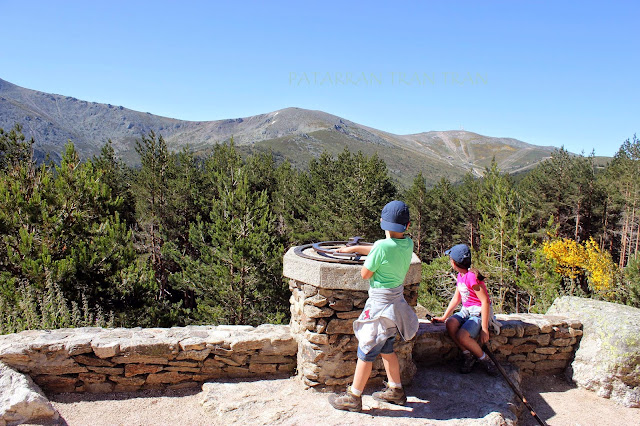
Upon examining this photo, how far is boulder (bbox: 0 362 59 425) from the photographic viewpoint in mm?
3398

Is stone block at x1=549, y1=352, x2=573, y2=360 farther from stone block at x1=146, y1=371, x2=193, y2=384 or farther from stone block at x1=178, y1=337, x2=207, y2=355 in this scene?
stone block at x1=146, y1=371, x2=193, y2=384

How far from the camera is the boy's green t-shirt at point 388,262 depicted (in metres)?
3.47

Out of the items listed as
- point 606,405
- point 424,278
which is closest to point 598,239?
point 424,278

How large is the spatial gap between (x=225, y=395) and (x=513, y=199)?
66.4 ft

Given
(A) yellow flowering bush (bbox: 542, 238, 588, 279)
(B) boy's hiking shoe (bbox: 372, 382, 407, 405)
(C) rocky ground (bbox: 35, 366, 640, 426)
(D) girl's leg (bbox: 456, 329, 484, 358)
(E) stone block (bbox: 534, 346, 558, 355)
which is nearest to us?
(C) rocky ground (bbox: 35, 366, 640, 426)

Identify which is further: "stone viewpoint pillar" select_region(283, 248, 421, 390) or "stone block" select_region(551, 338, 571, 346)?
"stone block" select_region(551, 338, 571, 346)

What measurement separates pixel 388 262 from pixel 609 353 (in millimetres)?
3451

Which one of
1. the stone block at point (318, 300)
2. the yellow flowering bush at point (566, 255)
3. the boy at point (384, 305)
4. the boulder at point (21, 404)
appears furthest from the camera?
the yellow flowering bush at point (566, 255)

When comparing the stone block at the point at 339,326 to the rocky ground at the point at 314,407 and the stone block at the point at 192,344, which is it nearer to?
the rocky ground at the point at 314,407

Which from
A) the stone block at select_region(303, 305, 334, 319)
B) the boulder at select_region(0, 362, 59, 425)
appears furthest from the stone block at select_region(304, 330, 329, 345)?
the boulder at select_region(0, 362, 59, 425)

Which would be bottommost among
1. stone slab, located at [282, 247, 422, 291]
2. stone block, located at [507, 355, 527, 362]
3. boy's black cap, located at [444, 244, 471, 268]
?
stone block, located at [507, 355, 527, 362]

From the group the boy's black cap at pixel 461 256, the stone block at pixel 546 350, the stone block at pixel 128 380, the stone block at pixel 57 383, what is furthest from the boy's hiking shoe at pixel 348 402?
the stone block at pixel 546 350

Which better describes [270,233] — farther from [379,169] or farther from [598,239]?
[598,239]

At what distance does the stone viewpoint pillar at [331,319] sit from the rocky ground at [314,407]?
0.88 ft
